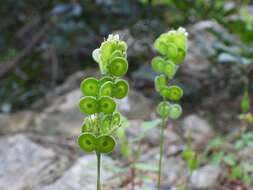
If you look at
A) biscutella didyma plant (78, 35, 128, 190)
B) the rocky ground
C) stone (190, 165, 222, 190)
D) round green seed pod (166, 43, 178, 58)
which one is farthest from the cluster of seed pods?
stone (190, 165, 222, 190)

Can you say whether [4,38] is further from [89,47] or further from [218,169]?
[218,169]

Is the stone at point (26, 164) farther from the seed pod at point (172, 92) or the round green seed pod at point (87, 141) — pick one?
the round green seed pod at point (87, 141)

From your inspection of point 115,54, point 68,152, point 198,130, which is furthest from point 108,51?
point 198,130

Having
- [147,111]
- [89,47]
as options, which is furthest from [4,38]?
[147,111]

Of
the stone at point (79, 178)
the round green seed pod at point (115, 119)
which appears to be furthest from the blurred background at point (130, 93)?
the round green seed pod at point (115, 119)

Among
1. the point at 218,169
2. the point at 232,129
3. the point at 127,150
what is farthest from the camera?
the point at 232,129

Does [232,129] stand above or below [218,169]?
above
